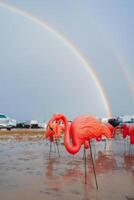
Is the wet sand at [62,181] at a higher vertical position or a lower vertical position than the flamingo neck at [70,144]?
lower

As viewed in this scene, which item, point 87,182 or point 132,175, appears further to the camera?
point 132,175

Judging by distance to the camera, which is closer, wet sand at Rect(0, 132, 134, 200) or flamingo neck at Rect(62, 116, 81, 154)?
wet sand at Rect(0, 132, 134, 200)

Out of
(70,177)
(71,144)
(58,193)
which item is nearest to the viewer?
(58,193)

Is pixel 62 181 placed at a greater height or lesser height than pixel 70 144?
lesser

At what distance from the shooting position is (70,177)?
11.8 meters

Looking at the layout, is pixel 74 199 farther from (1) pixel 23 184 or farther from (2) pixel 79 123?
(2) pixel 79 123

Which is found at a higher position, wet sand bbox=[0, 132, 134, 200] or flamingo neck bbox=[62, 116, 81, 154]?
flamingo neck bbox=[62, 116, 81, 154]

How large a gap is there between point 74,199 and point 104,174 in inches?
158

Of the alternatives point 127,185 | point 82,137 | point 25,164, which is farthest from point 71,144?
point 25,164

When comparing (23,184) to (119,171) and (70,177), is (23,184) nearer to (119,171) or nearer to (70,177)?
(70,177)

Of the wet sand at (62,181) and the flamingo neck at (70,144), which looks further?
the flamingo neck at (70,144)

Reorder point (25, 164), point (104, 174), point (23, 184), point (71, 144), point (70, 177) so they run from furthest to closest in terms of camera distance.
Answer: point (25, 164) → point (104, 174) → point (70, 177) → point (71, 144) → point (23, 184)

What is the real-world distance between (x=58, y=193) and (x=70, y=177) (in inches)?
98.7

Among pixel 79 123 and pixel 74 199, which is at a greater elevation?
pixel 79 123
